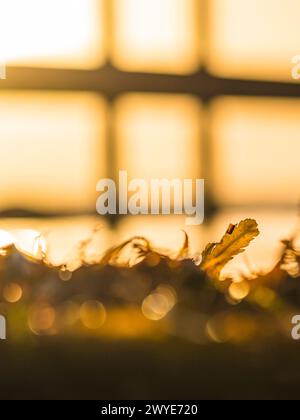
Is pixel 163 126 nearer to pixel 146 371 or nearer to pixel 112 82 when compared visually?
pixel 112 82

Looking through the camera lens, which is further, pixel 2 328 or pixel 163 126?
pixel 163 126

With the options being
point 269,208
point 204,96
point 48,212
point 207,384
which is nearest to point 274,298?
point 207,384

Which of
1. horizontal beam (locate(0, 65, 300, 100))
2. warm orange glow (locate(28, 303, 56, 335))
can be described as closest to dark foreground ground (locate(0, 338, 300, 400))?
warm orange glow (locate(28, 303, 56, 335))

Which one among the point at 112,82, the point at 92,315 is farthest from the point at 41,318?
the point at 112,82

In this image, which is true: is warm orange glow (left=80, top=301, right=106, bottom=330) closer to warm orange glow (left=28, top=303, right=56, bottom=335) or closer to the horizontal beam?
warm orange glow (left=28, top=303, right=56, bottom=335)

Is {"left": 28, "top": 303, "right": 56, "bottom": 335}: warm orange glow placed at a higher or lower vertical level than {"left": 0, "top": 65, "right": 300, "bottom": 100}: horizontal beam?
lower
